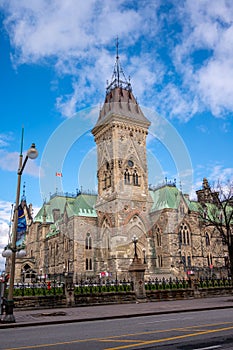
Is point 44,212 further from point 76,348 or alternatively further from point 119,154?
point 76,348

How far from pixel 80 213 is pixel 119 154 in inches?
467

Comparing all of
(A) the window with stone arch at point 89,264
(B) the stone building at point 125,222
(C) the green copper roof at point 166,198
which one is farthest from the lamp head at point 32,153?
(C) the green copper roof at point 166,198

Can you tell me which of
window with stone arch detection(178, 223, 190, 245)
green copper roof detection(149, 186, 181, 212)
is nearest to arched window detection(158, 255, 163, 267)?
window with stone arch detection(178, 223, 190, 245)

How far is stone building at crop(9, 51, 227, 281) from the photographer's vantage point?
53688mm

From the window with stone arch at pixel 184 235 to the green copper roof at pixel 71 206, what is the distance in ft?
47.9

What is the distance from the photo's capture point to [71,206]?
207 feet

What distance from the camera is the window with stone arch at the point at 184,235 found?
181ft

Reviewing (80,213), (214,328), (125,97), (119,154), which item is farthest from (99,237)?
(214,328)

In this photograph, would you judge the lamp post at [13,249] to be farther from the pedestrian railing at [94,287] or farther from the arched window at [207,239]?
the arched window at [207,239]

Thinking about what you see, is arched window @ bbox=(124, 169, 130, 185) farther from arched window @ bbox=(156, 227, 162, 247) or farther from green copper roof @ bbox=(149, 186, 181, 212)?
arched window @ bbox=(156, 227, 162, 247)

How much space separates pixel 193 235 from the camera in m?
56.8

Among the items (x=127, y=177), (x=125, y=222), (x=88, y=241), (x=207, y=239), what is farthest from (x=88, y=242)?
(x=207, y=239)

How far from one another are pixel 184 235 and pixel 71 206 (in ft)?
67.5

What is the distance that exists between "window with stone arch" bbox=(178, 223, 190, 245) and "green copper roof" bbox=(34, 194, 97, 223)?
14.6 metres
